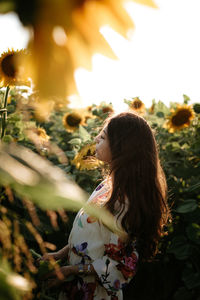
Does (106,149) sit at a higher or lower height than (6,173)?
lower

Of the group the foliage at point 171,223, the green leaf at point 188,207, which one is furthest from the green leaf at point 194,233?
the green leaf at point 188,207

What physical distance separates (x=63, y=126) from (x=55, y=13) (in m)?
2.63

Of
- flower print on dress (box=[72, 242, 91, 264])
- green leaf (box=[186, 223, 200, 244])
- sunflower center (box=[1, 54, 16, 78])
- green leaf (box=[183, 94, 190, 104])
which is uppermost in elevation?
sunflower center (box=[1, 54, 16, 78])

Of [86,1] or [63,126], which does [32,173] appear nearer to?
[86,1]

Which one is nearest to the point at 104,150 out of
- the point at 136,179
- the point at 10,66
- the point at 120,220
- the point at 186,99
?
the point at 136,179

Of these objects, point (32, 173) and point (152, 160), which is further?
point (152, 160)

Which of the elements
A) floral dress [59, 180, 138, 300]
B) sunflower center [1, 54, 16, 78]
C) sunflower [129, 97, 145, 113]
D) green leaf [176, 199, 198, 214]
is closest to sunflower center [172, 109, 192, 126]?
sunflower [129, 97, 145, 113]

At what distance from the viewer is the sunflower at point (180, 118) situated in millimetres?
2604

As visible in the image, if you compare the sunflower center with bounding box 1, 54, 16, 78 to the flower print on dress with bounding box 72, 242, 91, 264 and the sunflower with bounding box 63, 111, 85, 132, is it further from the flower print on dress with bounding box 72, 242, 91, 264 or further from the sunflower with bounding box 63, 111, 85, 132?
the sunflower with bounding box 63, 111, 85, 132

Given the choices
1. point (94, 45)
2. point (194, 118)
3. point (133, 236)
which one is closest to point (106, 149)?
point (133, 236)

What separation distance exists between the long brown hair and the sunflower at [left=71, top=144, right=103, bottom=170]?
358mm

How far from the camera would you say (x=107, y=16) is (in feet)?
0.74

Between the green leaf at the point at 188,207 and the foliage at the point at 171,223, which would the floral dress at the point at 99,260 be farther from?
the green leaf at the point at 188,207

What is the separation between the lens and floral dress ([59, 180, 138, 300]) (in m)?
1.11
